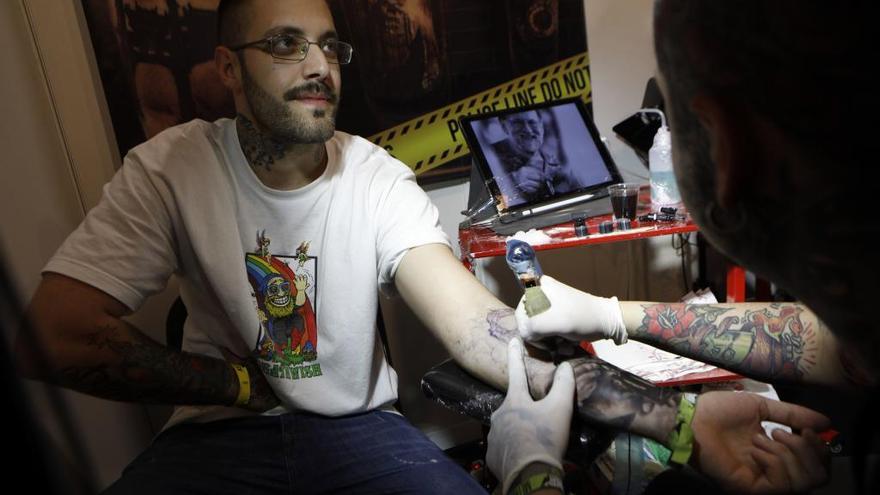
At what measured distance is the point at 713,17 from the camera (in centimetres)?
47

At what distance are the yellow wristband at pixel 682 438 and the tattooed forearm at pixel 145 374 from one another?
2.98 feet

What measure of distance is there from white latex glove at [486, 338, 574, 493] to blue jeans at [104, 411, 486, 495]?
19 centimetres

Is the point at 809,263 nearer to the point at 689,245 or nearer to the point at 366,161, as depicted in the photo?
the point at 366,161

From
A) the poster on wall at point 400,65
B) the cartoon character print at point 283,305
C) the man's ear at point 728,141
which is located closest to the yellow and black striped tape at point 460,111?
the poster on wall at point 400,65

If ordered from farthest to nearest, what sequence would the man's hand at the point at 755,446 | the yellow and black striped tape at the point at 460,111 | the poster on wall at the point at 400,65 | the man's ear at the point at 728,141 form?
1. the yellow and black striped tape at the point at 460,111
2. the poster on wall at the point at 400,65
3. the man's hand at the point at 755,446
4. the man's ear at the point at 728,141

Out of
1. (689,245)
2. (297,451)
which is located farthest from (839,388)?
(689,245)

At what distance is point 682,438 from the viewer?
2.72 feet

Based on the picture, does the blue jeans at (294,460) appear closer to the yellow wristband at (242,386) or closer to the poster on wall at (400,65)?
the yellow wristband at (242,386)

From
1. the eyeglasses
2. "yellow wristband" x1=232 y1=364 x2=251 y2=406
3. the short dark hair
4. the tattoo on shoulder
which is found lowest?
"yellow wristband" x1=232 y1=364 x2=251 y2=406

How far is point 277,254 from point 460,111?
2.87 ft

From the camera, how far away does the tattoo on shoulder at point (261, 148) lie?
4.48 ft

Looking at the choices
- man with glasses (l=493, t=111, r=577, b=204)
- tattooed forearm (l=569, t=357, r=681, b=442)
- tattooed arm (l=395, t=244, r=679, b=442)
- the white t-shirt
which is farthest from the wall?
tattooed forearm (l=569, t=357, r=681, b=442)

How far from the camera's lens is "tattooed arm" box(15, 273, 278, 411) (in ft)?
3.48

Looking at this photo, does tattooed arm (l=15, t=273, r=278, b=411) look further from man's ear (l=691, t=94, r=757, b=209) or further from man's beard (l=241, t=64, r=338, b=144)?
man's ear (l=691, t=94, r=757, b=209)
